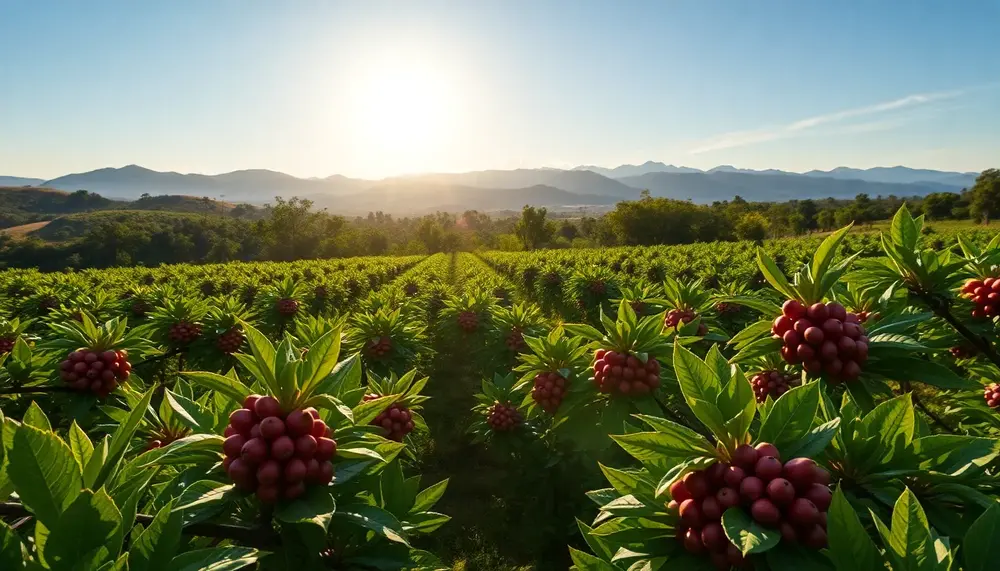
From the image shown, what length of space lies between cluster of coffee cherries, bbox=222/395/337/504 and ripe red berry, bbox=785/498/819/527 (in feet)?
5.28

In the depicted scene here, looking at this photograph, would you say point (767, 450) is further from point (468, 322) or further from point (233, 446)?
point (468, 322)

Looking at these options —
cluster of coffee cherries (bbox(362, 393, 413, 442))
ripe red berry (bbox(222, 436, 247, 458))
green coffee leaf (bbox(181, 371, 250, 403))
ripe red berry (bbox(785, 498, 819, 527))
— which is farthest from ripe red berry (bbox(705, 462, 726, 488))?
cluster of coffee cherries (bbox(362, 393, 413, 442))

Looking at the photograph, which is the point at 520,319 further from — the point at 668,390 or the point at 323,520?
the point at 323,520

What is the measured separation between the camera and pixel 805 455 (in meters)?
1.64

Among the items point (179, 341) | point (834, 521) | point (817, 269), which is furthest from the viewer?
point (179, 341)

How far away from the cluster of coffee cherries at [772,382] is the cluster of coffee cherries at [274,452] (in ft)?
9.28

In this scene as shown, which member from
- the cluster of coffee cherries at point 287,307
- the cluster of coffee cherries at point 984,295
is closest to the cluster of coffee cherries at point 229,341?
the cluster of coffee cherries at point 287,307

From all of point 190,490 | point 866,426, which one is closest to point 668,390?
point 866,426

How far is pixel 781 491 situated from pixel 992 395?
3472mm

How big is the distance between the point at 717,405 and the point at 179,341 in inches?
335

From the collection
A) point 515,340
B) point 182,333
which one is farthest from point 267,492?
point 515,340

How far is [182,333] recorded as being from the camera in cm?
768

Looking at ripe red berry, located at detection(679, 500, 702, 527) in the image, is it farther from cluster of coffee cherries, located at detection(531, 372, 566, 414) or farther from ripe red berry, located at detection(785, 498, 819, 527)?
cluster of coffee cherries, located at detection(531, 372, 566, 414)

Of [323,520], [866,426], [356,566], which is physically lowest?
[356,566]
